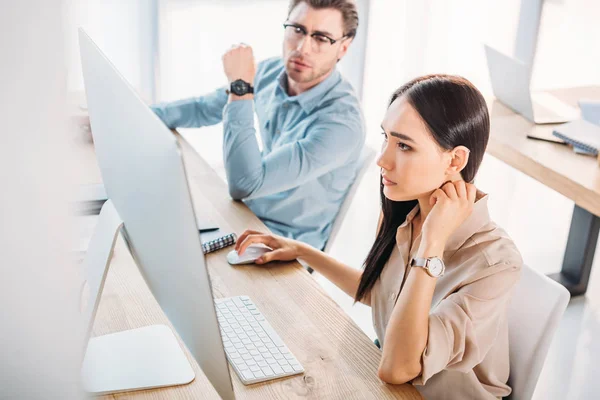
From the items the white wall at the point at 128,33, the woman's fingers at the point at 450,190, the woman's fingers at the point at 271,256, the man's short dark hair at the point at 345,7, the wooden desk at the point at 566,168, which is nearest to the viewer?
the woman's fingers at the point at 450,190

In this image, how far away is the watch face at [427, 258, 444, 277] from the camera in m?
1.29

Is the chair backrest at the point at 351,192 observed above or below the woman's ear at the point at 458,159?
below

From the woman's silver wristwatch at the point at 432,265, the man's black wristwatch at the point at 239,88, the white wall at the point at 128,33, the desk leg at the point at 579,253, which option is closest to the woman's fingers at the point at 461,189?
the woman's silver wristwatch at the point at 432,265

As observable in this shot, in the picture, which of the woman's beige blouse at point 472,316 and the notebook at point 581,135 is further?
the notebook at point 581,135

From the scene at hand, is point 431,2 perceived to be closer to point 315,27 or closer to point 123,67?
point 123,67

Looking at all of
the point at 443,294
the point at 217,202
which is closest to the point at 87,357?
the point at 443,294

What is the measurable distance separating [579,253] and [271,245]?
5.73ft

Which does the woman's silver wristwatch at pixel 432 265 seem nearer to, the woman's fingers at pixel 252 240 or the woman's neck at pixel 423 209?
the woman's neck at pixel 423 209

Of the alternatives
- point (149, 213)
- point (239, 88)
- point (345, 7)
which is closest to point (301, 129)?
point (239, 88)

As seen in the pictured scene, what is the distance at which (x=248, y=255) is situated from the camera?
166cm

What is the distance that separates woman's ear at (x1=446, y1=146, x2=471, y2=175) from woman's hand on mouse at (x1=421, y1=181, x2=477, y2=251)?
0.03 m

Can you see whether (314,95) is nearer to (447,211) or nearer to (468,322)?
(447,211)

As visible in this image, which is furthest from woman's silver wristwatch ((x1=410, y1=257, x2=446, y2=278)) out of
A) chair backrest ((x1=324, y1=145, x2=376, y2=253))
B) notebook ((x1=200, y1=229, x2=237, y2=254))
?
chair backrest ((x1=324, y1=145, x2=376, y2=253))

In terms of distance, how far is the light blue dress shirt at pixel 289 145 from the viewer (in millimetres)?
2025
